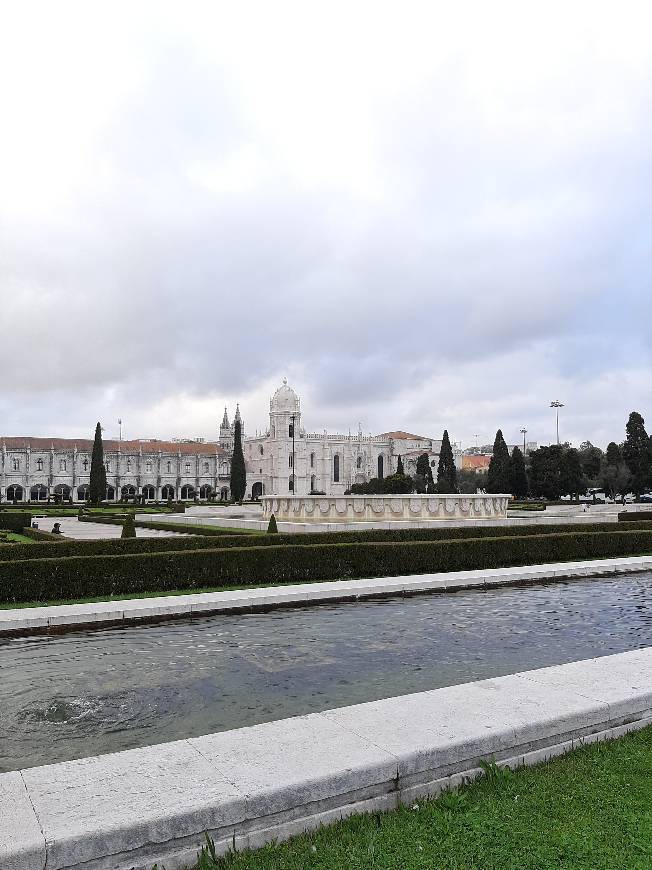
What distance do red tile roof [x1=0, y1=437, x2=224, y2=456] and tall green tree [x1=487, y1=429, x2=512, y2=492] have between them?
4750 centimetres

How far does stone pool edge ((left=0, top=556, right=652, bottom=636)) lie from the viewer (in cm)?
855

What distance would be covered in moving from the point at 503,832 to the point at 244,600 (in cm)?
665

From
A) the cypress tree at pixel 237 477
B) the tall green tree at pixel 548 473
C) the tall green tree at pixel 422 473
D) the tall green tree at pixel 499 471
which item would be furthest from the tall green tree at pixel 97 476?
the tall green tree at pixel 548 473

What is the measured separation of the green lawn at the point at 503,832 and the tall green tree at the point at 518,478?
61864 mm

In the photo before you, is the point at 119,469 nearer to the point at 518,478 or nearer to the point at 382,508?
the point at 518,478

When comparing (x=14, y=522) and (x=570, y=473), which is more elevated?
(x=570, y=473)

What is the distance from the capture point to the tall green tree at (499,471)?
64.8m

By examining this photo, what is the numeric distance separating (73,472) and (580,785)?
316 ft

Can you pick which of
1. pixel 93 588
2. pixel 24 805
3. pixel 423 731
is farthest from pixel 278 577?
pixel 24 805

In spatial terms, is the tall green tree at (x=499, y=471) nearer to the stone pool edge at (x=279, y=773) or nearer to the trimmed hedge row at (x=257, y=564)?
the trimmed hedge row at (x=257, y=564)

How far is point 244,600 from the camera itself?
9586 mm

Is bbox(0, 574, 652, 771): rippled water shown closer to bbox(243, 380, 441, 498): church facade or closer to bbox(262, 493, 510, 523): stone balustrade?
bbox(262, 493, 510, 523): stone balustrade

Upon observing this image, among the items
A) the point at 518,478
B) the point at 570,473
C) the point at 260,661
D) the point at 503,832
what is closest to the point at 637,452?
the point at 570,473

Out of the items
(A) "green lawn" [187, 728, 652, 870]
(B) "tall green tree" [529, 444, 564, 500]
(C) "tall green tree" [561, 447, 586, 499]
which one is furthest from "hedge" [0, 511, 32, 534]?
(C) "tall green tree" [561, 447, 586, 499]
